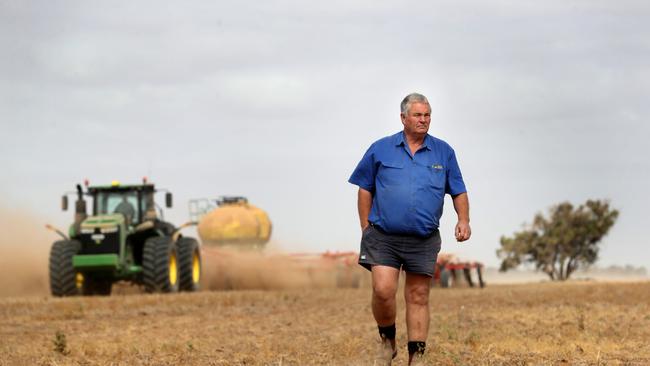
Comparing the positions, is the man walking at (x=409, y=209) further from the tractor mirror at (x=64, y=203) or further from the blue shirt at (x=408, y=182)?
the tractor mirror at (x=64, y=203)

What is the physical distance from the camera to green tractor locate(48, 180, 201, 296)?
24188 mm

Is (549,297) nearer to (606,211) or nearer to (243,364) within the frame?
(243,364)

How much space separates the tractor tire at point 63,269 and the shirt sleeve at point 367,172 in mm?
17058

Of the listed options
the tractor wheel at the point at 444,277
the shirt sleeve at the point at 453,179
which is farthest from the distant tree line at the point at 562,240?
the shirt sleeve at the point at 453,179

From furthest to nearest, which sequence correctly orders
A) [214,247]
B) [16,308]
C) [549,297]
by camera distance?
[214,247] < [549,297] < [16,308]

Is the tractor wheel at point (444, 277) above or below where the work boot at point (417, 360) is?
above

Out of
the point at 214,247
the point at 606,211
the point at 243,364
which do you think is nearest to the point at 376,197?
the point at 243,364

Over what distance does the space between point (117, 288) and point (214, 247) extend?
889 centimetres

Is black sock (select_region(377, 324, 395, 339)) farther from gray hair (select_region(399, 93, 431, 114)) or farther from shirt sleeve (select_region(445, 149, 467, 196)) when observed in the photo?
gray hair (select_region(399, 93, 431, 114))

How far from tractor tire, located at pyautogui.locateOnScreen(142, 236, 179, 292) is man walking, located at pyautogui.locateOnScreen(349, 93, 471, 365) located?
660 inches

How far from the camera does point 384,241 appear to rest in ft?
26.1

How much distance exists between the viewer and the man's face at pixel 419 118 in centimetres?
791

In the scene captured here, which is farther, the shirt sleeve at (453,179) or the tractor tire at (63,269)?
the tractor tire at (63,269)

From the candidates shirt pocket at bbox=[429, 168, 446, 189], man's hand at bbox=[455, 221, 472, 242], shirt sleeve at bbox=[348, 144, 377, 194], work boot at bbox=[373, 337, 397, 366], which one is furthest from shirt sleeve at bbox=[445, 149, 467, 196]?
work boot at bbox=[373, 337, 397, 366]
